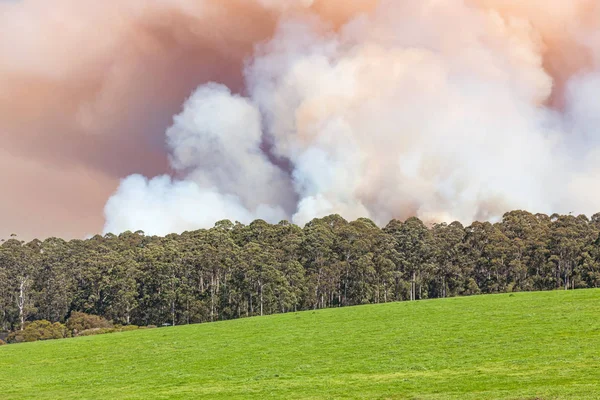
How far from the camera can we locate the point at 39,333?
86875 mm

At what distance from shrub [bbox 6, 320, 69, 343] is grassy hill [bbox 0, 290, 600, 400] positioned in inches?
1117

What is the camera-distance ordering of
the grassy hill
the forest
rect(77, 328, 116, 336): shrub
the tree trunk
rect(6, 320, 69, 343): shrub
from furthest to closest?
A: the tree trunk → the forest → rect(6, 320, 69, 343): shrub → rect(77, 328, 116, 336): shrub → the grassy hill

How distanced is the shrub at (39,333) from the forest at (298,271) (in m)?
26.9

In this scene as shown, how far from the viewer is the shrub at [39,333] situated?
8643 centimetres

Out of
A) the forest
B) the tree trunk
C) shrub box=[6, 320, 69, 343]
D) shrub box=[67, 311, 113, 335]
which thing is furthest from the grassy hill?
the tree trunk

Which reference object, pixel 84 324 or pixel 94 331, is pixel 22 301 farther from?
pixel 94 331

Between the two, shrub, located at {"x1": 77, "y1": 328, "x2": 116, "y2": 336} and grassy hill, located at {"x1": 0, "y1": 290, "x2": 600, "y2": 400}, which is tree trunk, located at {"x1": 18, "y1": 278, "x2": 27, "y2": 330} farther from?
grassy hill, located at {"x1": 0, "y1": 290, "x2": 600, "y2": 400}

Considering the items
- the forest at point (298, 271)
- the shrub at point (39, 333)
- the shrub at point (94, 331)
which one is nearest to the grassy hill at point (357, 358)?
the shrub at point (94, 331)

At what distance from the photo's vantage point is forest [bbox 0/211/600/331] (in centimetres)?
11638

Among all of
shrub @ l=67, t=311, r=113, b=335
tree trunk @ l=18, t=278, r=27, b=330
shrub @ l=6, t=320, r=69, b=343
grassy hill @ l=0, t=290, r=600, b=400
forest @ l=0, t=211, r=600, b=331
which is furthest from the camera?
tree trunk @ l=18, t=278, r=27, b=330

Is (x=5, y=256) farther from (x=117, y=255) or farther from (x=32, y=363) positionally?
(x=32, y=363)

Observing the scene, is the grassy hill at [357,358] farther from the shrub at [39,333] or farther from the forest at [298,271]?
the forest at [298,271]

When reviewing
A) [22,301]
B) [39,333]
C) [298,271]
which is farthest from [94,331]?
[22,301]

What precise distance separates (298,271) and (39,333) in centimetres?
5411
